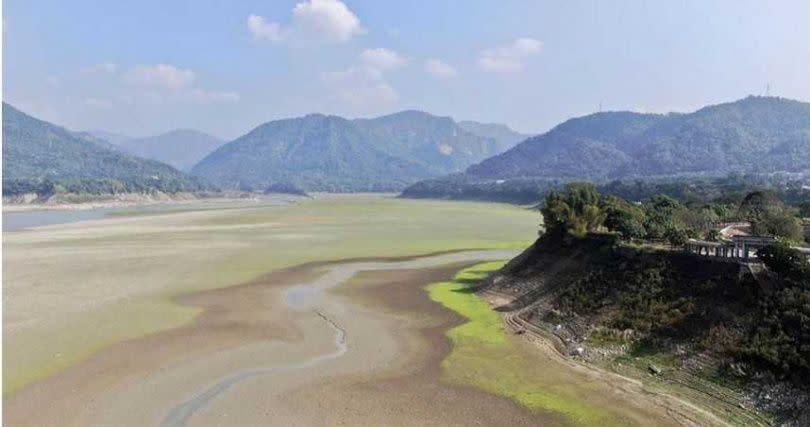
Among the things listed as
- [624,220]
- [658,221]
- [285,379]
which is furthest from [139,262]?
[658,221]

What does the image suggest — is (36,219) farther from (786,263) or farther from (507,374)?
(786,263)

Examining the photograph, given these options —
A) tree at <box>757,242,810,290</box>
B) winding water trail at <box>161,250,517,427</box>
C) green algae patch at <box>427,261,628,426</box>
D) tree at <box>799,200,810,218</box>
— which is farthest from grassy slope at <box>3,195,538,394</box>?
tree at <box>757,242,810,290</box>

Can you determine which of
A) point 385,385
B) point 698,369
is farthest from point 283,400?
point 698,369

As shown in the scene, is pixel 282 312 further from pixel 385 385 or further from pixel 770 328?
pixel 770 328

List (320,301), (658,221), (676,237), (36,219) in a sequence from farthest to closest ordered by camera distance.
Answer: (36,219) → (320,301) → (658,221) → (676,237)

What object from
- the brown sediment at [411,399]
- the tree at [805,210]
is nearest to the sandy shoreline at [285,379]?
the brown sediment at [411,399]
